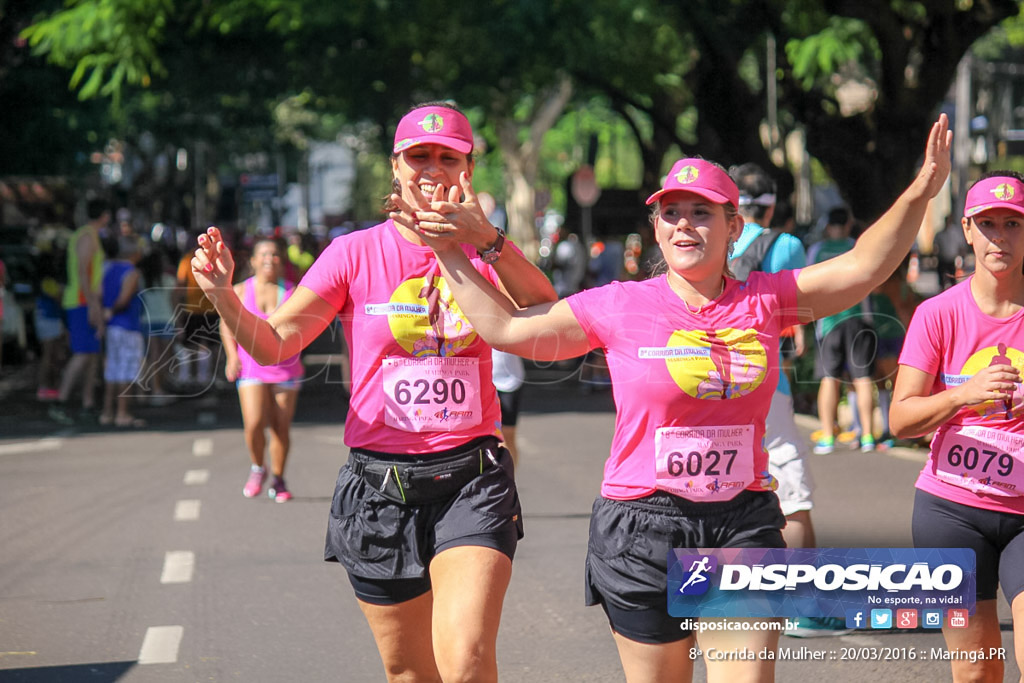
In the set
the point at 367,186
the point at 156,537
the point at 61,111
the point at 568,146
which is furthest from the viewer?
the point at 367,186

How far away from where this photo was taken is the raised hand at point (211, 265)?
3.98 m

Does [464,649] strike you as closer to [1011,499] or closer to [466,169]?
[466,169]

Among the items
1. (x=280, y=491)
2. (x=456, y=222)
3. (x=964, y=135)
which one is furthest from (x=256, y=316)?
(x=964, y=135)

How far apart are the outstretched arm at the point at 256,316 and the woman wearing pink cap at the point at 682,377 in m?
0.62

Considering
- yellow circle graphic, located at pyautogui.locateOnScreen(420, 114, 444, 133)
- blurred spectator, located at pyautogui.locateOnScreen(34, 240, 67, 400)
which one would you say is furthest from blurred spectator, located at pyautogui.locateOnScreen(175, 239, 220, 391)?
yellow circle graphic, located at pyautogui.locateOnScreen(420, 114, 444, 133)

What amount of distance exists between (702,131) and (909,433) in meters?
23.1

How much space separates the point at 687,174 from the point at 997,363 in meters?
1.20

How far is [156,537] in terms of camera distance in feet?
29.4

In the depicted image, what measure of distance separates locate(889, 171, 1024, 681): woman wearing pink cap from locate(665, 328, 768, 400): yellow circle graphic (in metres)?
0.75

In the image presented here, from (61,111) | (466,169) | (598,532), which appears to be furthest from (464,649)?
(61,111)

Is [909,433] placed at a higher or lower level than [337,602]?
higher

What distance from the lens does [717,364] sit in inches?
150

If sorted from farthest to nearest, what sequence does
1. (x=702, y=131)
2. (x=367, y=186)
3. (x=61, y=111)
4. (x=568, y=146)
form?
(x=367, y=186) < (x=568, y=146) < (x=61, y=111) < (x=702, y=131)

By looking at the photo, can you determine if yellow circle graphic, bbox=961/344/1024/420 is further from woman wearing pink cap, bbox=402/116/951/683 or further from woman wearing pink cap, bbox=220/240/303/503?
woman wearing pink cap, bbox=220/240/303/503
